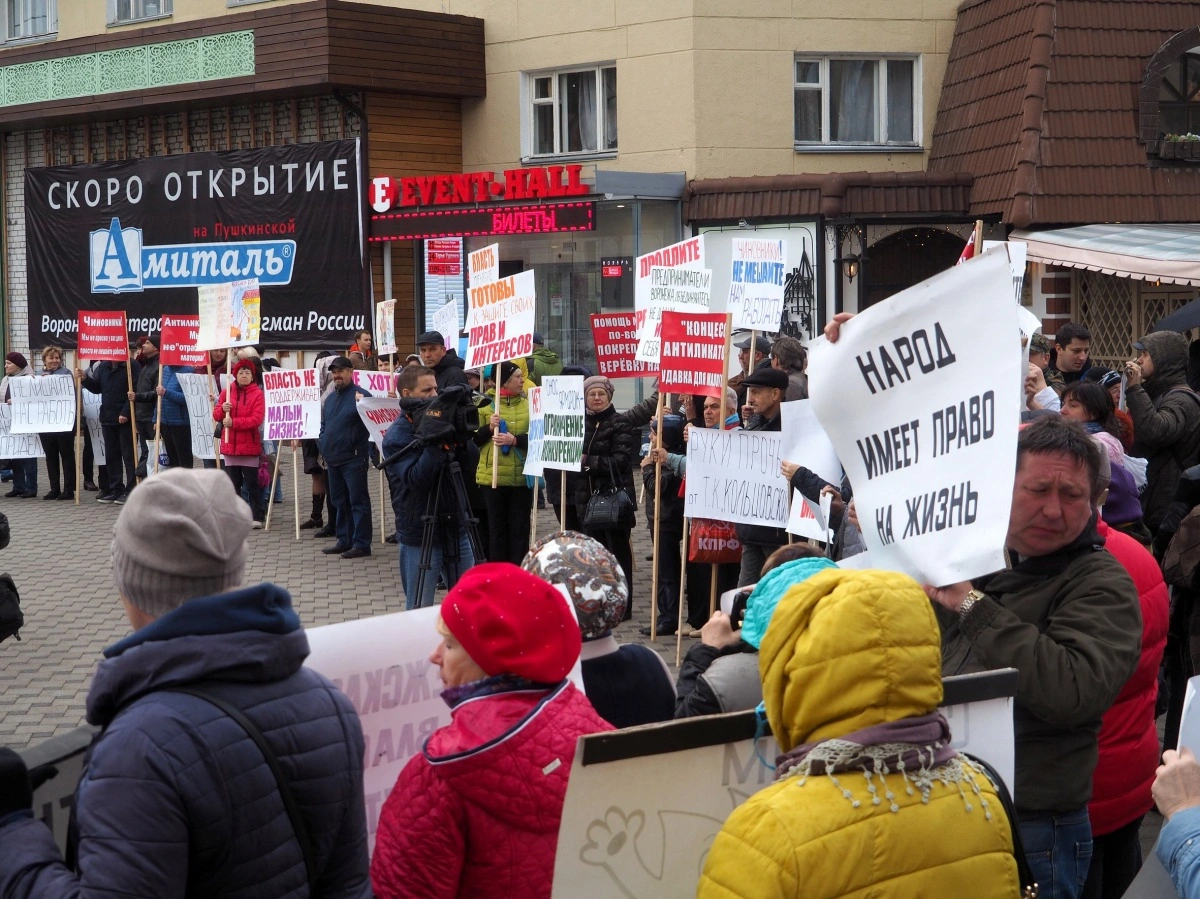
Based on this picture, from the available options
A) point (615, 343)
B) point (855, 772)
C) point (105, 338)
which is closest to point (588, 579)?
point (855, 772)

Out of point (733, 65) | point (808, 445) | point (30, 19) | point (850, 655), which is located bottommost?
point (808, 445)

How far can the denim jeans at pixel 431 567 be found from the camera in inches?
408

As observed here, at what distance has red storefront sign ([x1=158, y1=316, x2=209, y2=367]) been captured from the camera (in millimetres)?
16922

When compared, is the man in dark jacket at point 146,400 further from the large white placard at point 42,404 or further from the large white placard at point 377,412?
the large white placard at point 377,412

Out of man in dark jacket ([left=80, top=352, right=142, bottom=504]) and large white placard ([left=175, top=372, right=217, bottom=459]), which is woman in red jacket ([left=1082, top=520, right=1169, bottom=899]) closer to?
large white placard ([left=175, top=372, right=217, bottom=459])

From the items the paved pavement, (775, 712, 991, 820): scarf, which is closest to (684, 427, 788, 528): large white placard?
the paved pavement

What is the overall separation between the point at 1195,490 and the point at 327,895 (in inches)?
207

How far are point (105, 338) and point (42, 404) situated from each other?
1558mm

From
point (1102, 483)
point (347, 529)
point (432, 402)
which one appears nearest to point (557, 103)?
point (347, 529)

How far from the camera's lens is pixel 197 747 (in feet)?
7.75

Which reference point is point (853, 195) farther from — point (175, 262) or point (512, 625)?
point (512, 625)

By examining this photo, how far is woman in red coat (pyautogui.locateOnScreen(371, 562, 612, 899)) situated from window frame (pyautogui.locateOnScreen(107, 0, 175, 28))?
25.3m

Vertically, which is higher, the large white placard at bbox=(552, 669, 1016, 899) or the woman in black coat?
the large white placard at bbox=(552, 669, 1016, 899)

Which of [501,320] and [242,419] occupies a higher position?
[501,320]
